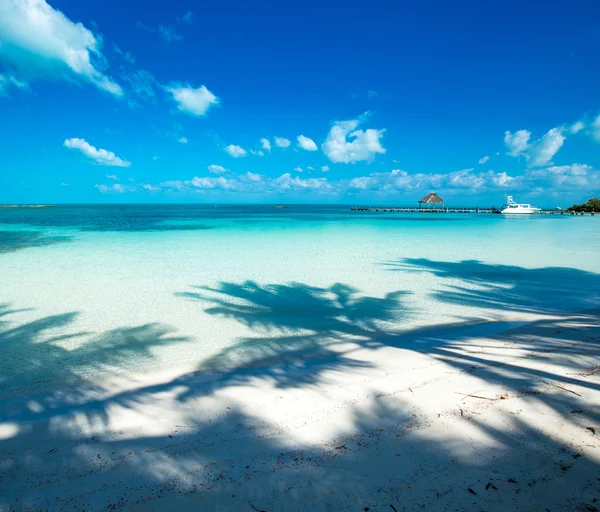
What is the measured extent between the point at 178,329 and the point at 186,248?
13.1 meters

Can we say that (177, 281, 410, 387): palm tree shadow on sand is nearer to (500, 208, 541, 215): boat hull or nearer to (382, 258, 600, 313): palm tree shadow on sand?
(382, 258, 600, 313): palm tree shadow on sand

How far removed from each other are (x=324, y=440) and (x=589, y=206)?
102 metres

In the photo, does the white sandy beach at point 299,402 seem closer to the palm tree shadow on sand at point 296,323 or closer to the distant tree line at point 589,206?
the palm tree shadow on sand at point 296,323

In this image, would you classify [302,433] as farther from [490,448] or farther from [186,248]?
[186,248]

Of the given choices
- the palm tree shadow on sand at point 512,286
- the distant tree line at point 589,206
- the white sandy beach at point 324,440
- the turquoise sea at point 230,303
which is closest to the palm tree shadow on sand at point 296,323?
the turquoise sea at point 230,303

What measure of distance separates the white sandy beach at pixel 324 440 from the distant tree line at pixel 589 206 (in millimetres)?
98046

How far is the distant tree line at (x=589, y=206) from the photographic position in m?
76.8

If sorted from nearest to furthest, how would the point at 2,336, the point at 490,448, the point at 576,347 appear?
the point at 490,448 → the point at 576,347 → the point at 2,336

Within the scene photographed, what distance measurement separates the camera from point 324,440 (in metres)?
2.73

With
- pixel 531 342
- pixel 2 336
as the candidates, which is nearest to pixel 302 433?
pixel 531 342

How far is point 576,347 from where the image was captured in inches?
181

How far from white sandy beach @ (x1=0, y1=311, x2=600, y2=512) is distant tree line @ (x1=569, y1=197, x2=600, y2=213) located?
98046mm

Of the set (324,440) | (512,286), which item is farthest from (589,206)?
(324,440)

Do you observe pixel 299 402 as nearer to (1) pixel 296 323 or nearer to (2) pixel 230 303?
(1) pixel 296 323
